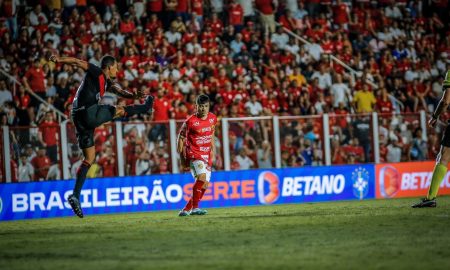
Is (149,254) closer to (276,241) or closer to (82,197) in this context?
(276,241)

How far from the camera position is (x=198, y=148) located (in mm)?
14992

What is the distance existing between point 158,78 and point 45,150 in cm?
496

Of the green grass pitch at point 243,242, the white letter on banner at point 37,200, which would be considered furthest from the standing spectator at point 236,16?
the green grass pitch at point 243,242

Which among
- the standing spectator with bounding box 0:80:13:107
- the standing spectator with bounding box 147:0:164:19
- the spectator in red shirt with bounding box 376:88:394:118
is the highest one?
the standing spectator with bounding box 147:0:164:19

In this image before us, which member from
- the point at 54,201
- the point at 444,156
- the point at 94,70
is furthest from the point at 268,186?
the point at 94,70

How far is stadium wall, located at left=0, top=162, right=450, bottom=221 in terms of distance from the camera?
58.3ft

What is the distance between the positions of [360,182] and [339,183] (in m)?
0.55

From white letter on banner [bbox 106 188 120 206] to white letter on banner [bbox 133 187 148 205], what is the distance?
373mm

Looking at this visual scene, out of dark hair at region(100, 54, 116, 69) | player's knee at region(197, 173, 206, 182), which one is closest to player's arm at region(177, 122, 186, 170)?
player's knee at region(197, 173, 206, 182)

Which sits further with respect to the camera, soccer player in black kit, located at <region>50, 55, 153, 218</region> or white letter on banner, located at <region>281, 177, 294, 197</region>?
white letter on banner, located at <region>281, 177, 294, 197</region>

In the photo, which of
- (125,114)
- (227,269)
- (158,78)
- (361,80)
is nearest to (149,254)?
(227,269)

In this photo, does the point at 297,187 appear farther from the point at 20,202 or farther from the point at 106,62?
the point at 106,62

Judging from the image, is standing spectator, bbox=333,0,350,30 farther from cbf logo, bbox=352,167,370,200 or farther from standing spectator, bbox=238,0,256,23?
cbf logo, bbox=352,167,370,200

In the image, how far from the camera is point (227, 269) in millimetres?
8086
